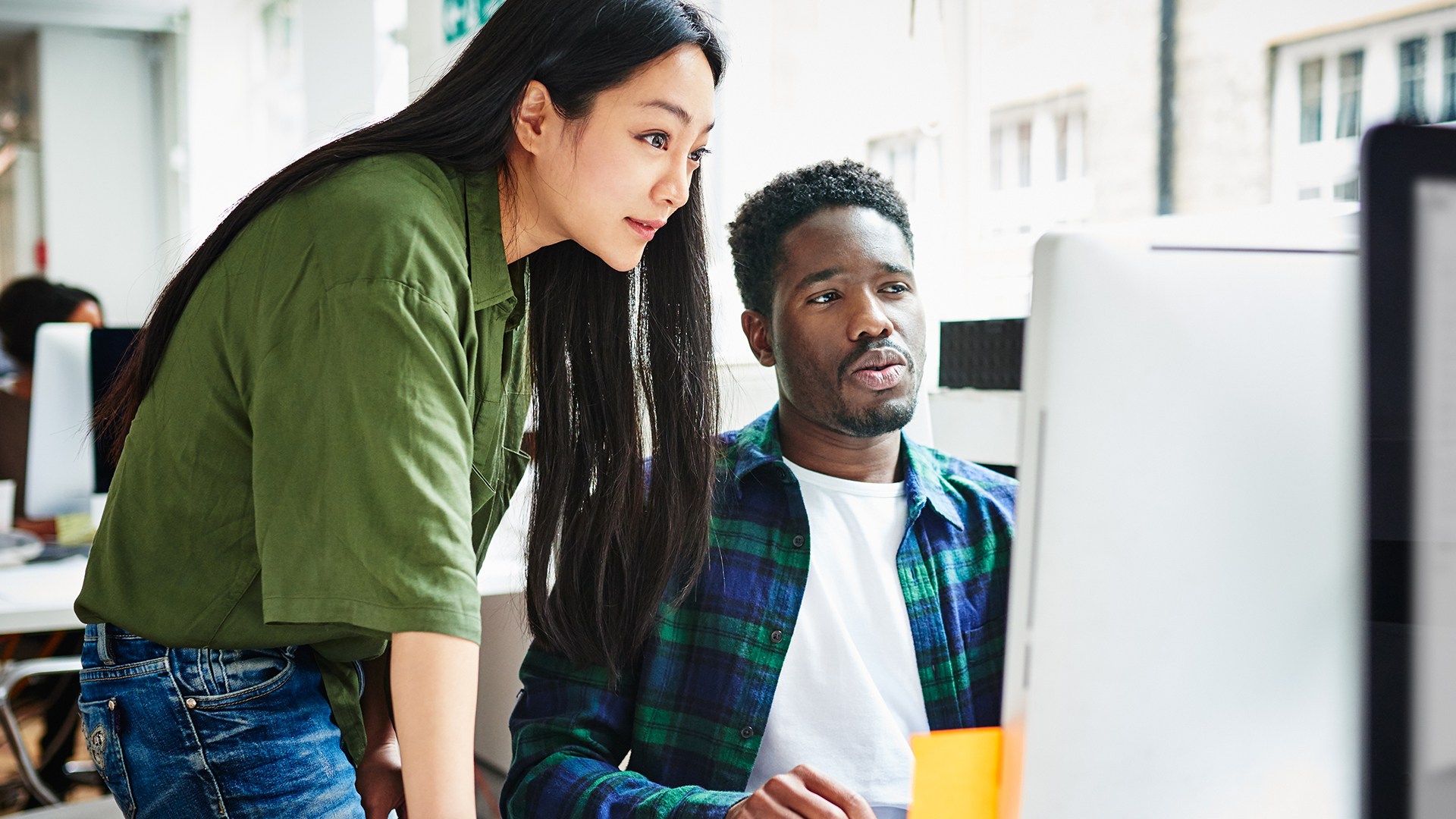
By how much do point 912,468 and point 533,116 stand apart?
21.8 inches

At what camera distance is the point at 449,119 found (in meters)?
0.92

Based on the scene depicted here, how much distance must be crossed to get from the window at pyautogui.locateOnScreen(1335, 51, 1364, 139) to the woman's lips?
5.66 ft

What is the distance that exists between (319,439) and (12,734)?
192 centimetres

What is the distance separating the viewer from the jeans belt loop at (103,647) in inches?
36.4

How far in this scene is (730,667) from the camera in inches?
43.0

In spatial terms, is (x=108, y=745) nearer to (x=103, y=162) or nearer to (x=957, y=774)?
(x=957, y=774)

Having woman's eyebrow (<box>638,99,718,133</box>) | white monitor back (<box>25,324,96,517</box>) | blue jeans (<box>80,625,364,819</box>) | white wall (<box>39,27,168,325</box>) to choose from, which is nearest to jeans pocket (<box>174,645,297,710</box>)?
blue jeans (<box>80,625,364,819</box>)

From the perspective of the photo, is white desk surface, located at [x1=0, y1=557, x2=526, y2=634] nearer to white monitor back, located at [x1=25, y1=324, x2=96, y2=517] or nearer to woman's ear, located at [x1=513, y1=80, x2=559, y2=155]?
white monitor back, located at [x1=25, y1=324, x2=96, y2=517]

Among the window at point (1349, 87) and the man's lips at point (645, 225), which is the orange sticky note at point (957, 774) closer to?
the man's lips at point (645, 225)

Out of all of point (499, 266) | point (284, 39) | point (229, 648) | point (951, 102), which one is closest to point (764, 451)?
point (499, 266)

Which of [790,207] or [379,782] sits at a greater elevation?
[790,207]

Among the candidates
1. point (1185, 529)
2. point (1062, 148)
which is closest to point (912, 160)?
point (1062, 148)

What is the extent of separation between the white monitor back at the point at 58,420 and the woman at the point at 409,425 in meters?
1.59

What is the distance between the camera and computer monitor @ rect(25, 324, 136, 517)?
7.73 ft
